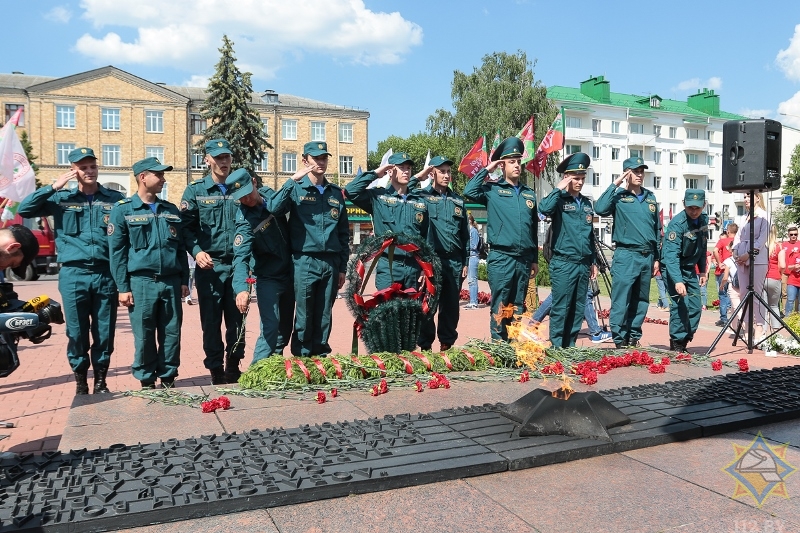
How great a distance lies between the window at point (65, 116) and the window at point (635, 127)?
46.4 meters

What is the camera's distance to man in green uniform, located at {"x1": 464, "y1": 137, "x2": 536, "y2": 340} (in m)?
7.18

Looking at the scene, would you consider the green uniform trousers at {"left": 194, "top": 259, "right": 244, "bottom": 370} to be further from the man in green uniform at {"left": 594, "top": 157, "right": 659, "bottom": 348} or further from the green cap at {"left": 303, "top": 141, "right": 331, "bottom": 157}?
the man in green uniform at {"left": 594, "top": 157, "right": 659, "bottom": 348}

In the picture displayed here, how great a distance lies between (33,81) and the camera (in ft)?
174

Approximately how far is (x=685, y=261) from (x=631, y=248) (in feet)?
2.24

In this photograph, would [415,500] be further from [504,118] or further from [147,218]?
[504,118]

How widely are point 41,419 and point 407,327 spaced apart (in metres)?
3.11

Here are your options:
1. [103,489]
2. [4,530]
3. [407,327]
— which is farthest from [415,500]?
[407,327]

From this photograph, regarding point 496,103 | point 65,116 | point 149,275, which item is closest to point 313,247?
point 149,275

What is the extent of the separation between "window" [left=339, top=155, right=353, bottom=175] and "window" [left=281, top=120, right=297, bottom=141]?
4332mm

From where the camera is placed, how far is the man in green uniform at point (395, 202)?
6.86m

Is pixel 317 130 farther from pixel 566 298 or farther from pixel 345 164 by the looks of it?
pixel 566 298

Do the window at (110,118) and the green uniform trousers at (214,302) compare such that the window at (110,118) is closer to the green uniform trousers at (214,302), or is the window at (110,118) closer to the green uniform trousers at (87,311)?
the green uniform trousers at (87,311)

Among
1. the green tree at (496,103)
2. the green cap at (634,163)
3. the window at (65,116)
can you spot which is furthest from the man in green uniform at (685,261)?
the window at (65,116)

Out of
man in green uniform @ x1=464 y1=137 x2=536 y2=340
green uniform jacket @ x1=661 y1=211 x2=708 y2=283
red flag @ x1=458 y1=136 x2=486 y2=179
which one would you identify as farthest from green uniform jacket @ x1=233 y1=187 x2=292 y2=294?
red flag @ x1=458 y1=136 x2=486 y2=179
